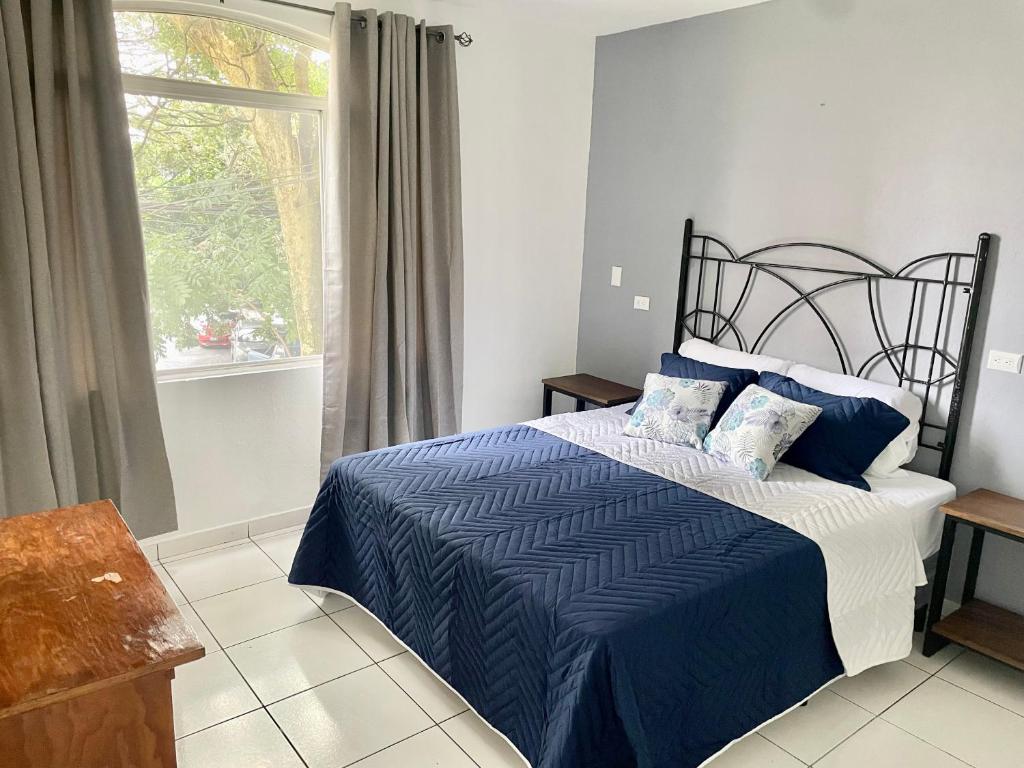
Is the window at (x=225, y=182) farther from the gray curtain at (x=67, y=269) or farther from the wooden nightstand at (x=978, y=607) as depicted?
the wooden nightstand at (x=978, y=607)

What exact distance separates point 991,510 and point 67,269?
10.8 ft

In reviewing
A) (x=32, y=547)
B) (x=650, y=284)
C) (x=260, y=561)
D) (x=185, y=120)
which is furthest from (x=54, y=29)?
(x=650, y=284)

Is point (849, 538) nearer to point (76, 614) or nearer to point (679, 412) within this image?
point (679, 412)

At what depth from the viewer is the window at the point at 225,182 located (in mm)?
3006

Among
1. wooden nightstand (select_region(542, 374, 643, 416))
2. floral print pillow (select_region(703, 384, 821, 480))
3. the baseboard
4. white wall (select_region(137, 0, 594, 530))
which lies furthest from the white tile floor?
wooden nightstand (select_region(542, 374, 643, 416))

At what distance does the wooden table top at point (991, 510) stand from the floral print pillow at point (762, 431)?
21.3 inches

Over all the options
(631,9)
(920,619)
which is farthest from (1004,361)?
(631,9)

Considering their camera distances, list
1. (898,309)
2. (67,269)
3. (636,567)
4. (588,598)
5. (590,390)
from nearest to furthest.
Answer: (588,598) < (636,567) < (67,269) < (898,309) < (590,390)

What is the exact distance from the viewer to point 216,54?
3102 mm

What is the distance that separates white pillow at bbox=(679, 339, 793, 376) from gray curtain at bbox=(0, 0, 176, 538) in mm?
2339

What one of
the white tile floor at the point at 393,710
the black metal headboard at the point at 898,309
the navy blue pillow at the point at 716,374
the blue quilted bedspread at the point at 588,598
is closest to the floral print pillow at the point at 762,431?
the navy blue pillow at the point at 716,374

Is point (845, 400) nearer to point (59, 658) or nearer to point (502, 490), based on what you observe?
point (502, 490)

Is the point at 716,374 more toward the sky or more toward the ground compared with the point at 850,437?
more toward the sky

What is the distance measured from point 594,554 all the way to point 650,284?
2128 mm
